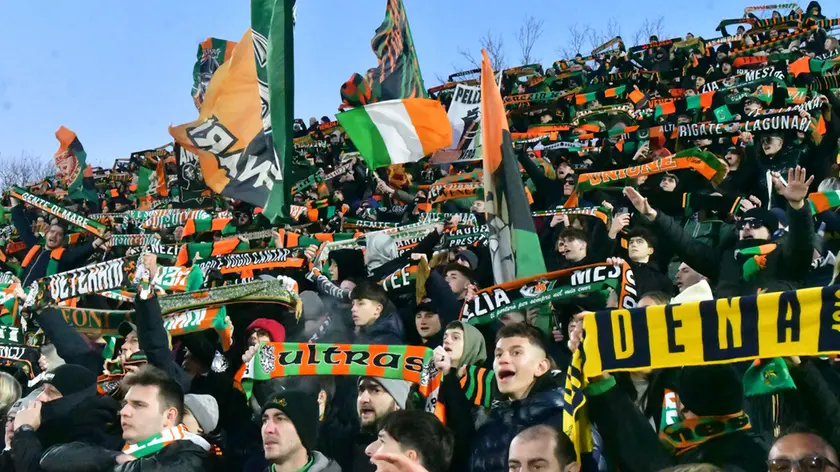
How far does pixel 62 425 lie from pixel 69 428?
0.13ft

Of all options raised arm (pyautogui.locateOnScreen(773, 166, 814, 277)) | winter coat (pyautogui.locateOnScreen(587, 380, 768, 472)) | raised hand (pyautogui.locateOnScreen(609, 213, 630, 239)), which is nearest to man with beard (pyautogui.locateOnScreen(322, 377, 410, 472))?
winter coat (pyautogui.locateOnScreen(587, 380, 768, 472))

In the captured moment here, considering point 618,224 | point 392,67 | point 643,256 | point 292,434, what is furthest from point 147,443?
point 392,67

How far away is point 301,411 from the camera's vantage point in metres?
4.70

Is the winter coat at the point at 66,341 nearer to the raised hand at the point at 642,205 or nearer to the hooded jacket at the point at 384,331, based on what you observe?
the hooded jacket at the point at 384,331

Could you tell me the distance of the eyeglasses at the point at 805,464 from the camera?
3.11m

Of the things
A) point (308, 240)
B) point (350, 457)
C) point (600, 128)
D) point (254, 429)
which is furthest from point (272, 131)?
point (600, 128)

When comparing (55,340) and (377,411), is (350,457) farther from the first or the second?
(55,340)

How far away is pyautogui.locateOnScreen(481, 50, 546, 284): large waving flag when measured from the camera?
22.8ft

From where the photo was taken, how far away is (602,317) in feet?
12.7

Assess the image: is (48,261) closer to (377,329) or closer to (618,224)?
(377,329)

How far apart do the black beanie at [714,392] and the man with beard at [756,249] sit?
1728 millimetres

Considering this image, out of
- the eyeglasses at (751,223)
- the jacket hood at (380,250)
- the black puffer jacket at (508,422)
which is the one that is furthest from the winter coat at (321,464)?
the jacket hood at (380,250)

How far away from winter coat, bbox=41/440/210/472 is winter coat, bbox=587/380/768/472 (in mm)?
1927

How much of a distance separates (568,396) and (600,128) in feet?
44.7
